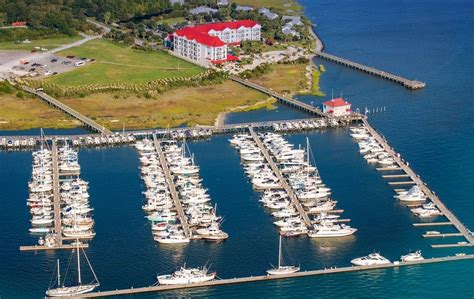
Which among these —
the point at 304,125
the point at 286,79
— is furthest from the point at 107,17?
the point at 304,125

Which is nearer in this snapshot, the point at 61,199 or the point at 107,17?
the point at 61,199

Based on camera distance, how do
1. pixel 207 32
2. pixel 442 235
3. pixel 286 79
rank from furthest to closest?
pixel 207 32 < pixel 286 79 < pixel 442 235

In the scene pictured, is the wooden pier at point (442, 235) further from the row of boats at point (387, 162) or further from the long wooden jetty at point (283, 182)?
the long wooden jetty at point (283, 182)

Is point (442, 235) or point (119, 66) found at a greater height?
point (119, 66)

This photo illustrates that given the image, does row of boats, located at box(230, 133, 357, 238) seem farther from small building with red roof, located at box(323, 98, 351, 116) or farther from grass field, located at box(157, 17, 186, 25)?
grass field, located at box(157, 17, 186, 25)

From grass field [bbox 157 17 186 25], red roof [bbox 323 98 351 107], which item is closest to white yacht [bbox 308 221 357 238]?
red roof [bbox 323 98 351 107]

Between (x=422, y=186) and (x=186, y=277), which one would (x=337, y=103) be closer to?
(x=422, y=186)

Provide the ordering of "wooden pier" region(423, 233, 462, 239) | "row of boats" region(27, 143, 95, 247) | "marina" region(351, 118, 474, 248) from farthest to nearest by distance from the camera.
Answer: "marina" region(351, 118, 474, 248), "row of boats" region(27, 143, 95, 247), "wooden pier" region(423, 233, 462, 239)
